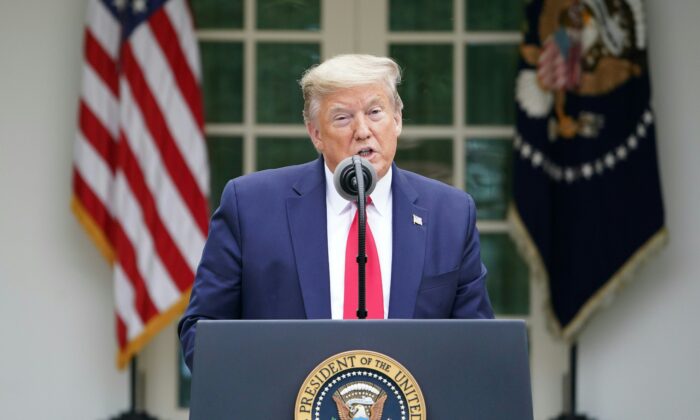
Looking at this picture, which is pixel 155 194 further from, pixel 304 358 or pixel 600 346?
pixel 304 358

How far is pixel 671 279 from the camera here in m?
5.33

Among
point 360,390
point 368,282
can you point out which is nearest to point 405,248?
point 368,282

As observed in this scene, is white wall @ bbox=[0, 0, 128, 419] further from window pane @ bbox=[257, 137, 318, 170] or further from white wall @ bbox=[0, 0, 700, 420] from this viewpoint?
window pane @ bbox=[257, 137, 318, 170]

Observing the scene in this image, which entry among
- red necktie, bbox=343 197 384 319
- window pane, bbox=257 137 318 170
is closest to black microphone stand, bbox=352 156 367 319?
red necktie, bbox=343 197 384 319

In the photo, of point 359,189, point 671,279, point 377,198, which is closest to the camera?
point 359,189

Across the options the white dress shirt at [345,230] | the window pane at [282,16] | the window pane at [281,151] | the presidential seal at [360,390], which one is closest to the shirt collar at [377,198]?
the white dress shirt at [345,230]

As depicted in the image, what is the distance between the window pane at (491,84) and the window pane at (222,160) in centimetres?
102

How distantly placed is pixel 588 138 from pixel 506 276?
0.72m

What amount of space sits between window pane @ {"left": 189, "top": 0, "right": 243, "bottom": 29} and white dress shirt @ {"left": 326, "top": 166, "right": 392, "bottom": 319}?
301 centimetres

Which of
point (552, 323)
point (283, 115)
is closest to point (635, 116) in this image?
point (552, 323)

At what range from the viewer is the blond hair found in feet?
8.02

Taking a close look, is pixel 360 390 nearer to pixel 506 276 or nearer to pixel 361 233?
pixel 361 233

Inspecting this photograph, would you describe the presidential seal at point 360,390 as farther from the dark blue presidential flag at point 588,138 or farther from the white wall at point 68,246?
the white wall at point 68,246

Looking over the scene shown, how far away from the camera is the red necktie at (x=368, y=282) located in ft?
7.86
